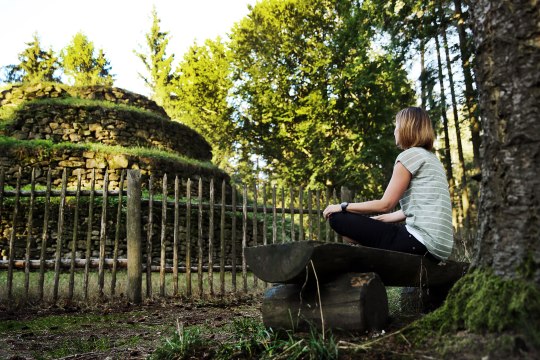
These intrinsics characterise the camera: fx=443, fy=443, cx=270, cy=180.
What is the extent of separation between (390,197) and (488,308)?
889 millimetres

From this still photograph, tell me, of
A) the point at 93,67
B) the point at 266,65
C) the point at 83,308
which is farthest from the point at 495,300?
the point at 93,67

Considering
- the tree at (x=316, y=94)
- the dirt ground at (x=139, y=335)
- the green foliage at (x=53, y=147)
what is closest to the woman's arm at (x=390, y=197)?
the dirt ground at (x=139, y=335)

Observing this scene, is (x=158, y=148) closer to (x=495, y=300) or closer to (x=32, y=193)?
(x=32, y=193)

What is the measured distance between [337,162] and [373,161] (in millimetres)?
1542

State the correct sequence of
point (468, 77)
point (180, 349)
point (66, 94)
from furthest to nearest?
point (66, 94), point (468, 77), point (180, 349)

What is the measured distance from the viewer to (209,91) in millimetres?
22609

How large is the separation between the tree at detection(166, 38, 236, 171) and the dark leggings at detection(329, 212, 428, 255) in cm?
1878

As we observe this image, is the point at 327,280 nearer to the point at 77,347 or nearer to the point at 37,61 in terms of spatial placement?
the point at 77,347

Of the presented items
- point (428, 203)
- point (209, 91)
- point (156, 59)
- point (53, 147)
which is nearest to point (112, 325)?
point (428, 203)

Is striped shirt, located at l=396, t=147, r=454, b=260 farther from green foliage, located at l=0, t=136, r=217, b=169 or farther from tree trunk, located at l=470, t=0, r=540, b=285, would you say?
green foliage, located at l=0, t=136, r=217, b=169

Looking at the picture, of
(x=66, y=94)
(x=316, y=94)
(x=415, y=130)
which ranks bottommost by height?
(x=415, y=130)

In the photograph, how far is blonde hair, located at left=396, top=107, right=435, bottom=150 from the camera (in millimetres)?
2719

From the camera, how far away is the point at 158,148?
15039mm

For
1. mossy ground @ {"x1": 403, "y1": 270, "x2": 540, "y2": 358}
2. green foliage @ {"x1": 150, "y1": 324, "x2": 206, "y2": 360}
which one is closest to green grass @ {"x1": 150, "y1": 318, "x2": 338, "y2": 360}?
green foliage @ {"x1": 150, "y1": 324, "x2": 206, "y2": 360}
